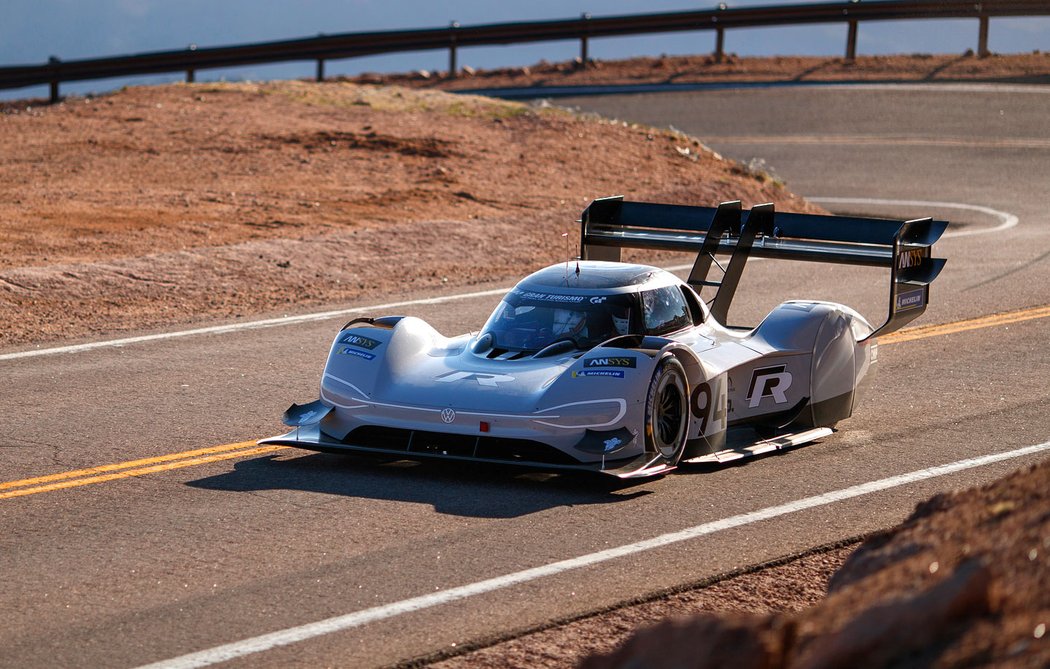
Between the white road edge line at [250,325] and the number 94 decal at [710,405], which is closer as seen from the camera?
the number 94 decal at [710,405]

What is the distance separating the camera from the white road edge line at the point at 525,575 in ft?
21.3

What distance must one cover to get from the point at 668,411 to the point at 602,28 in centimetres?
3316

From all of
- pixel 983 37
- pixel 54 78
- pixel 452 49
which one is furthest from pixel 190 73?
pixel 983 37

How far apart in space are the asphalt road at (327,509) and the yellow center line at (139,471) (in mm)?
24

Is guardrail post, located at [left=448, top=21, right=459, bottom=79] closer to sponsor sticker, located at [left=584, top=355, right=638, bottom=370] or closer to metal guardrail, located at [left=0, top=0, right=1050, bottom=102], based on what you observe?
metal guardrail, located at [left=0, top=0, right=1050, bottom=102]

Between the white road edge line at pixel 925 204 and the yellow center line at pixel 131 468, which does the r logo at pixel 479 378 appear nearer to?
the yellow center line at pixel 131 468

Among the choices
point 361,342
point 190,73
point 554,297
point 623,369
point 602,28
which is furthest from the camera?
point 602,28

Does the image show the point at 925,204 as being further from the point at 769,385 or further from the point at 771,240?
the point at 769,385

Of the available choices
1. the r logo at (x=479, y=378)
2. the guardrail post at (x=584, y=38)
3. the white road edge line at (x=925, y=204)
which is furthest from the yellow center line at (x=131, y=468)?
the guardrail post at (x=584, y=38)

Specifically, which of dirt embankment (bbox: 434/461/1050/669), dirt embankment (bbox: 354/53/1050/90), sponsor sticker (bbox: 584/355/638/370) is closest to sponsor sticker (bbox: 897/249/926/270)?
sponsor sticker (bbox: 584/355/638/370)

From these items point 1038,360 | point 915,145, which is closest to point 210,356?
point 1038,360

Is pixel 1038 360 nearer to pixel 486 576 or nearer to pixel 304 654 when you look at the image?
pixel 486 576

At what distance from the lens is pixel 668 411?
31.2 ft

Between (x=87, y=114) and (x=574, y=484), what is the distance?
69.9ft
